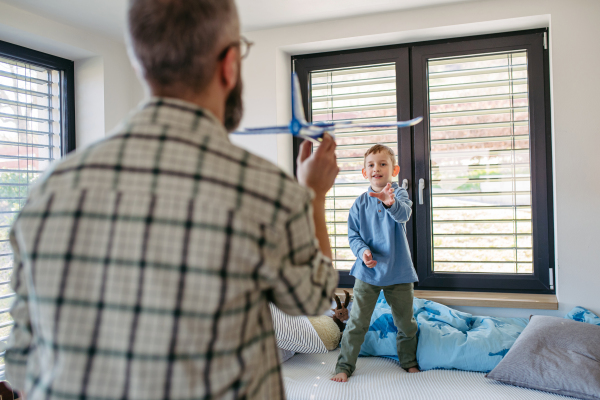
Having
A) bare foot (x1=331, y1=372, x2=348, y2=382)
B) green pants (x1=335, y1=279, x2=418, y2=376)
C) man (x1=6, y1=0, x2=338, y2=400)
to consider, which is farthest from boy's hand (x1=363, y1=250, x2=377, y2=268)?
man (x1=6, y1=0, x2=338, y2=400)

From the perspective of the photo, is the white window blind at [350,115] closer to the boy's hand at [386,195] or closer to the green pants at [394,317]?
the green pants at [394,317]

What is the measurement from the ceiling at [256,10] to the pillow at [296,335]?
154 cm

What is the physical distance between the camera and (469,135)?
101 inches

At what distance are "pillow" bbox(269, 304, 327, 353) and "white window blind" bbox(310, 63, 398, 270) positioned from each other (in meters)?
0.73

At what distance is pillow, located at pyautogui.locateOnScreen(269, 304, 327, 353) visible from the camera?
83.7 inches

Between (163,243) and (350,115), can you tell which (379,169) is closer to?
(350,115)

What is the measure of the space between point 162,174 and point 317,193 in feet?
0.99

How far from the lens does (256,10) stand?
7.90 feet

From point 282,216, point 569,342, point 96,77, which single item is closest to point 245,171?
point 282,216

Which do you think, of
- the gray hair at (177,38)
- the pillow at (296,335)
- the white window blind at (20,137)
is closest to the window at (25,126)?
the white window blind at (20,137)

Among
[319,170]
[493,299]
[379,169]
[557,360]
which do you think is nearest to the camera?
[319,170]

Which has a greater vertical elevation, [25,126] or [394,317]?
[25,126]

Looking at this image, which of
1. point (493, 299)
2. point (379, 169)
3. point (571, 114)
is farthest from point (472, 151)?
point (493, 299)

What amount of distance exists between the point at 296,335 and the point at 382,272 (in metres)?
0.50
